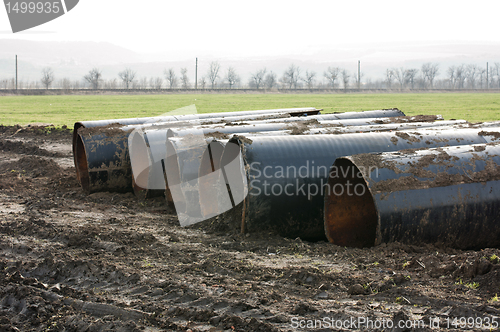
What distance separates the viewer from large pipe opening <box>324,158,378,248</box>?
5723 millimetres

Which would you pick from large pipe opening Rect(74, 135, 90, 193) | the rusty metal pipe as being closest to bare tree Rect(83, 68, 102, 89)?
the rusty metal pipe

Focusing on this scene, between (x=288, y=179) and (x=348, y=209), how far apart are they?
1019 millimetres

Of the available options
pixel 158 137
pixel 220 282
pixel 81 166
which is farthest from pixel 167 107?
pixel 220 282

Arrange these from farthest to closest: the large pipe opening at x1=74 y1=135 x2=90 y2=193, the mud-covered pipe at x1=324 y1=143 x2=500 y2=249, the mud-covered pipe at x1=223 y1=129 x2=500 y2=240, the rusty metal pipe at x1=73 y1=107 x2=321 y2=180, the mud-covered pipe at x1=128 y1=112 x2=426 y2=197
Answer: the rusty metal pipe at x1=73 y1=107 x2=321 y2=180
the large pipe opening at x1=74 y1=135 x2=90 y2=193
the mud-covered pipe at x1=128 y1=112 x2=426 y2=197
the mud-covered pipe at x1=223 y1=129 x2=500 y2=240
the mud-covered pipe at x1=324 y1=143 x2=500 y2=249

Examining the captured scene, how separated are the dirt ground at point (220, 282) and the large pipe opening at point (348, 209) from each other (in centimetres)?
40

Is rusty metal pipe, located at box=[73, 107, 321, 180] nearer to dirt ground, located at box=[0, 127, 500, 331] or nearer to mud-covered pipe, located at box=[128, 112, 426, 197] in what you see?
mud-covered pipe, located at box=[128, 112, 426, 197]

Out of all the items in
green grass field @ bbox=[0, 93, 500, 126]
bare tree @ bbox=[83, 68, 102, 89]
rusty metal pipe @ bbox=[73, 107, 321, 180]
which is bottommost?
rusty metal pipe @ bbox=[73, 107, 321, 180]

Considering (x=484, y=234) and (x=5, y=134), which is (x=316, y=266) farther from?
(x=5, y=134)

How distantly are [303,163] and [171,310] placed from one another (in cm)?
286

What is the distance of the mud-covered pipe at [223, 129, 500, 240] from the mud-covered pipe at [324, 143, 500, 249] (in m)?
0.81

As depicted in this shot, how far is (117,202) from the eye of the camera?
8562mm

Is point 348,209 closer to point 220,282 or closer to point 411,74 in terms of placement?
point 220,282

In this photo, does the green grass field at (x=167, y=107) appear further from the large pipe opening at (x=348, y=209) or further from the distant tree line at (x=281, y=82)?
the distant tree line at (x=281, y=82)

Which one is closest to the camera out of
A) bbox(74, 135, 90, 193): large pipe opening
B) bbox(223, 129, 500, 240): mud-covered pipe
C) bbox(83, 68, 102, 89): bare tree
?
bbox(223, 129, 500, 240): mud-covered pipe
